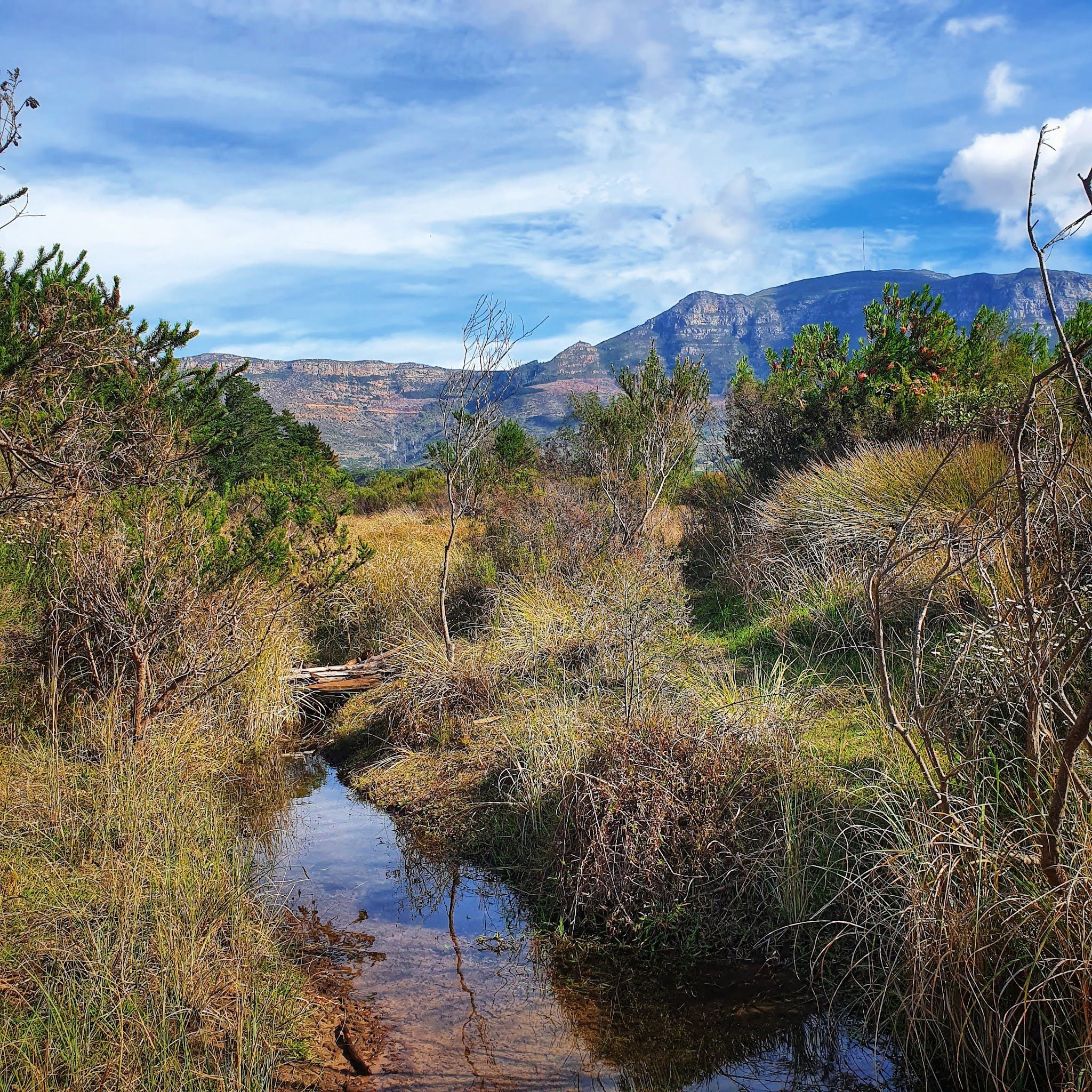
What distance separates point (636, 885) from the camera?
5.50 m

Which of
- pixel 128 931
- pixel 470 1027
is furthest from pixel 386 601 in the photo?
pixel 128 931

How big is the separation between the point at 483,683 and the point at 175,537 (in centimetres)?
335

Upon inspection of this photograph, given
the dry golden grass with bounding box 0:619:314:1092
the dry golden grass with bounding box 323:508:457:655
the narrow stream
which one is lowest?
the narrow stream

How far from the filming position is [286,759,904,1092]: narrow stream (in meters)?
4.12

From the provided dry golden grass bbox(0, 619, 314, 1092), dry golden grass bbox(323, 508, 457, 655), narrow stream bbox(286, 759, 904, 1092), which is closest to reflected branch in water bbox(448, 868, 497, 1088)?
narrow stream bbox(286, 759, 904, 1092)

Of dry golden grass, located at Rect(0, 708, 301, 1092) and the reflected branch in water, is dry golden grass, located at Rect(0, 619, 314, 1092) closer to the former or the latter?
dry golden grass, located at Rect(0, 708, 301, 1092)

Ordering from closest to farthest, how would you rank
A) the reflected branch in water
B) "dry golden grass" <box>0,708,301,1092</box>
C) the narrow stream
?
"dry golden grass" <box>0,708,301,1092</box> → the narrow stream → the reflected branch in water

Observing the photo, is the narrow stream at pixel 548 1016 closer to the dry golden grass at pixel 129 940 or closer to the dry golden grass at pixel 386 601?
the dry golden grass at pixel 129 940

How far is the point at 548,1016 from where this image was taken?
4688 mm

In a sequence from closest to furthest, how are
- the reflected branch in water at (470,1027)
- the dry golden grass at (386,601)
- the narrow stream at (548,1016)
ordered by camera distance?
the narrow stream at (548,1016)
the reflected branch in water at (470,1027)
the dry golden grass at (386,601)

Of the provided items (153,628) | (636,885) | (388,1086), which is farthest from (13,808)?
(636,885)

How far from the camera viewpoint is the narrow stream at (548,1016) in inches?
162

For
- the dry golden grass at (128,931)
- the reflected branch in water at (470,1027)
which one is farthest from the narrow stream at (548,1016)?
the dry golden grass at (128,931)

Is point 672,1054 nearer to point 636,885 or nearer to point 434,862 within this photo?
point 636,885
